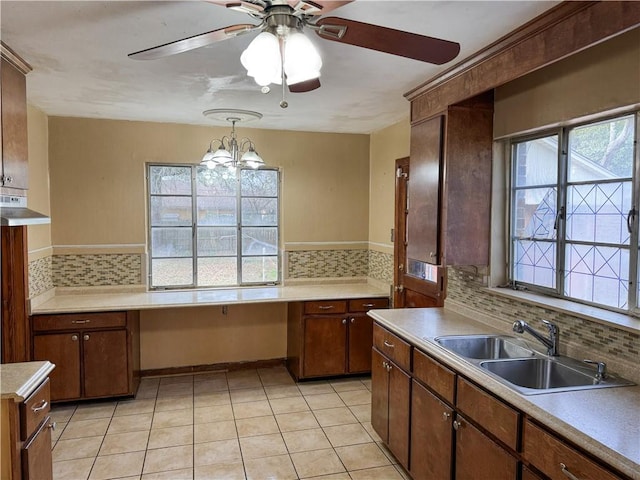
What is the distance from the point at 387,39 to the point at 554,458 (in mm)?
1550

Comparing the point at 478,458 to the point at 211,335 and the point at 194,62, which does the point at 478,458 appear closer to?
the point at 194,62

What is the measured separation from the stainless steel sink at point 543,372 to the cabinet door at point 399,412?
567 millimetres

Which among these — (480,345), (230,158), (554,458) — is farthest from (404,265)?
(554,458)

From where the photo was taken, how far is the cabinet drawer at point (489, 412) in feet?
5.61

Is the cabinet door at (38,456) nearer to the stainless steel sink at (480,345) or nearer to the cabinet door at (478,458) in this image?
the cabinet door at (478,458)

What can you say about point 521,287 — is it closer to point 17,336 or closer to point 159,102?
point 159,102

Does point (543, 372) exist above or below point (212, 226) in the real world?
below

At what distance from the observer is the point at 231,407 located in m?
3.66

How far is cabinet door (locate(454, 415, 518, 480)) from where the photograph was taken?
5.72 feet

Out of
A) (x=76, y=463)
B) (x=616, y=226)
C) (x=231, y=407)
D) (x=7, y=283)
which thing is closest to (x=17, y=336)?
(x=7, y=283)

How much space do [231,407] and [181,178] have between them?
2208 mm

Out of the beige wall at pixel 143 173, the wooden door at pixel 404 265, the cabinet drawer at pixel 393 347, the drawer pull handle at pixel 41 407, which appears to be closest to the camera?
the drawer pull handle at pixel 41 407

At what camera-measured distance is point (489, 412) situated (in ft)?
6.05

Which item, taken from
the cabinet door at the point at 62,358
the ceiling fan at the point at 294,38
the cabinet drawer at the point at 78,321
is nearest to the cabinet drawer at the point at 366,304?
the cabinet drawer at the point at 78,321
